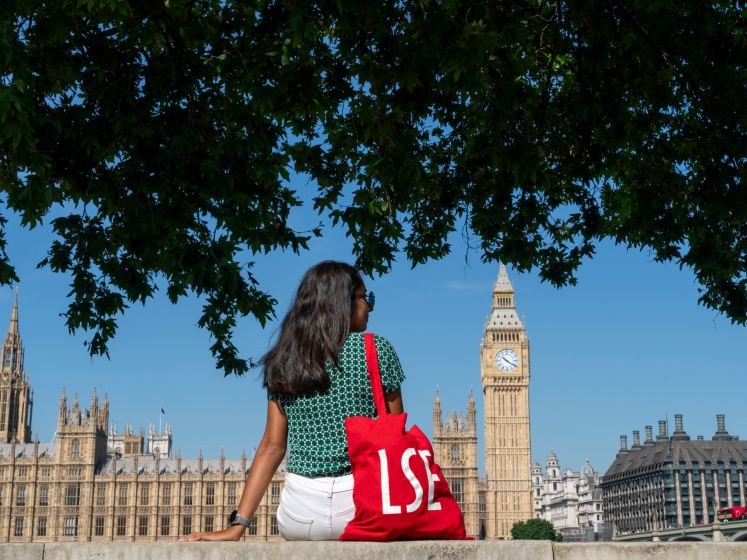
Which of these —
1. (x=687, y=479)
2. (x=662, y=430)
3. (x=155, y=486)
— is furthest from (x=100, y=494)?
(x=662, y=430)

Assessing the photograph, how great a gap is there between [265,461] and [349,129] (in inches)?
249

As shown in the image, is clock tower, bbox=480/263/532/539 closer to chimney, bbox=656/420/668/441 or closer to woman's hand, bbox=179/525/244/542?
chimney, bbox=656/420/668/441

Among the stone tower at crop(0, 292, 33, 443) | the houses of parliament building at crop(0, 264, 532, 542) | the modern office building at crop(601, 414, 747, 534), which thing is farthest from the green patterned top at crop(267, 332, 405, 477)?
the modern office building at crop(601, 414, 747, 534)

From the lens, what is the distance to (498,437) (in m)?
82.1

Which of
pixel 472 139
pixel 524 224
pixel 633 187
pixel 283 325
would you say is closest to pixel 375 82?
pixel 472 139

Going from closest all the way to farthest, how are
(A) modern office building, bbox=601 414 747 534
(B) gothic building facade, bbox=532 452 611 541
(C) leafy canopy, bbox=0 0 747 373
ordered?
(C) leafy canopy, bbox=0 0 747 373, (A) modern office building, bbox=601 414 747 534, (B) gothic building facade, bbox=532 452 611 541

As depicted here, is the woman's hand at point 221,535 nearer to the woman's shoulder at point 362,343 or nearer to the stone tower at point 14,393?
the woman's shoulder at point 362,343

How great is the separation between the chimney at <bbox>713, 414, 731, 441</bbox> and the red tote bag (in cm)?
10490

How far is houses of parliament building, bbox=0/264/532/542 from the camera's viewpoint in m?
76.4

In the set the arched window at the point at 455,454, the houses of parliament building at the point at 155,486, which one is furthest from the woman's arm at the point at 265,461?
the arched window at the point at 455,454

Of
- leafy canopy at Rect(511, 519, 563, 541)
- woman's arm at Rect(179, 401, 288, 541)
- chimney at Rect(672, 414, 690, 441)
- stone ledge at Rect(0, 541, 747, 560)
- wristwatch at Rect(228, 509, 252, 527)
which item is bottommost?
leafy canopy at Rect(511, 519, 563, 541)

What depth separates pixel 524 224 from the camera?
9938 mm

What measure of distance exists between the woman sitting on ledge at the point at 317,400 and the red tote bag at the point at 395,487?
0.55 ft

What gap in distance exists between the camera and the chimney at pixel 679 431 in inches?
4040
